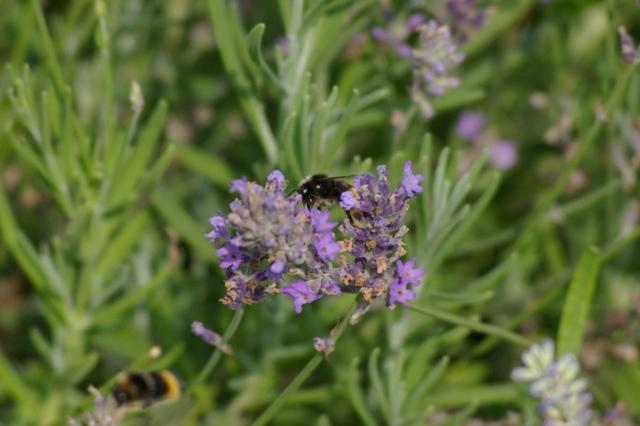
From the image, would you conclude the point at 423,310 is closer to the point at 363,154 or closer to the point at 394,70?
the point at 394,70

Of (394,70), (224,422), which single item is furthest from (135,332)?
(394,70)

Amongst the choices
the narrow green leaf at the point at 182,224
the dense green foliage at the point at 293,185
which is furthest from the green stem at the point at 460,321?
the narrow green leaf at the point at 182,224

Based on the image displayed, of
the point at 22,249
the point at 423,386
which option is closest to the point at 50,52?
the point at 22,249

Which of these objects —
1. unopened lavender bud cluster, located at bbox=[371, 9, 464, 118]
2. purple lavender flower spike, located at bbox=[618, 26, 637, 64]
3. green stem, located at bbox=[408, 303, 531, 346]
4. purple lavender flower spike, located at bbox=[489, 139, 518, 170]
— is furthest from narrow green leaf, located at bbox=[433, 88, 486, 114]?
green stem, located at bbox=[408, 303, 531, 346]

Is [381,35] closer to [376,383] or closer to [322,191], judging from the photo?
[322,191]

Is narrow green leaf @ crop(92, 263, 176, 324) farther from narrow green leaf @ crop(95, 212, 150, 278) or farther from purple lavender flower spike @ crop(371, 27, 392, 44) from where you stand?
purple lavender flower spike @ crop(371, 27, 392, 44)

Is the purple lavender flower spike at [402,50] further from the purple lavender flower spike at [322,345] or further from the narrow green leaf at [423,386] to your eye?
the purple lavender flower spike at [322,345]
